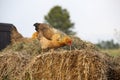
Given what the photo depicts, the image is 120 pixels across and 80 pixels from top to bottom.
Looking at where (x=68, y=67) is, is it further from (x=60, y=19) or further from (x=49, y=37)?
(x=60, y=19)

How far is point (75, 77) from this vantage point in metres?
8.40

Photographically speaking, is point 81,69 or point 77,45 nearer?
point 81,69

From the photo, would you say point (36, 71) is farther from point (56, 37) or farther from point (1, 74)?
point (56, 37)

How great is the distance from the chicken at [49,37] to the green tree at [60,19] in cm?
2914

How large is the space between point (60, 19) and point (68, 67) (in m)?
32.6

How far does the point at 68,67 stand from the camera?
8.53 m

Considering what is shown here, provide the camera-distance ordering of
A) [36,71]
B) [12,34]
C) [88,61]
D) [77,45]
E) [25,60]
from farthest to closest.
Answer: [12,34] < [77,45] < [25,60] < [36,71] < [88,61]

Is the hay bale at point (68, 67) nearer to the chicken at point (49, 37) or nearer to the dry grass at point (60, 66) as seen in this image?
the dry grass at point (60, 66)

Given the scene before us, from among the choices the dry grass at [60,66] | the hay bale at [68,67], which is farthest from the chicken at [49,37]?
the hay bale at [68,67]

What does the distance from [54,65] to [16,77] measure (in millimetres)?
931

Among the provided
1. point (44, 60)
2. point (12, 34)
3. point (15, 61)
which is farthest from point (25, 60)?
point (12, 34)

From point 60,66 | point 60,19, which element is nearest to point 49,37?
point 60,66

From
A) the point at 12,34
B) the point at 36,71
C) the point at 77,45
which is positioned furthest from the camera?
the point at 12,34

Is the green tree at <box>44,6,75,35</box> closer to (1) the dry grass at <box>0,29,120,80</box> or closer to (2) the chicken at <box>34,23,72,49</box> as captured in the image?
(2) the chicken at <box>34,23,72,49</box>
